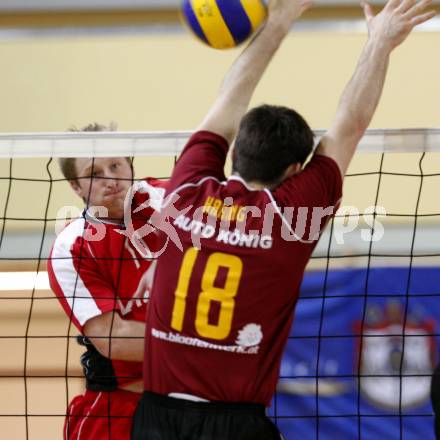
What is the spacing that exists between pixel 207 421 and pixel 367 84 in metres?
1.02

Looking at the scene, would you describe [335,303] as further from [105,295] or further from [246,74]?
[246,74]

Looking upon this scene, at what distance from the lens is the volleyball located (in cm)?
261

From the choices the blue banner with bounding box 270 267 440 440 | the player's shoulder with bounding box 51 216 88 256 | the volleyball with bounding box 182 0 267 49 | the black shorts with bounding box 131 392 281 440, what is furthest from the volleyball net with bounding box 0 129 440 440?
the black shorts with bounding box 131 392 281 440

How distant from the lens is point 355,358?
5070 millimetres

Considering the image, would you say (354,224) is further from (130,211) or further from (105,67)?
(130,211)

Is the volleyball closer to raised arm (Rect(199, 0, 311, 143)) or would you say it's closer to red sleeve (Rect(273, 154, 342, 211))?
raised arm (Rect(199, 0, 311, 143))

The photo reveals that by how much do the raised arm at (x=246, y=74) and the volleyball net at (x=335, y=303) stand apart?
0.69 meters

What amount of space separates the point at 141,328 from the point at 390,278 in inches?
88.2

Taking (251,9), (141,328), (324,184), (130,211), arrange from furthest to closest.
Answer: (130,211) < (141,328) < (251,9) < (324,184)

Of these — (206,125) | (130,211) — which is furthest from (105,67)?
(206,125)

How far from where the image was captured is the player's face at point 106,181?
11.3 feet

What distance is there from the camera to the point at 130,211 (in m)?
3.41

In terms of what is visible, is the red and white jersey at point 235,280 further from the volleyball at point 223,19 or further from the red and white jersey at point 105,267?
the red and white jersey at point 105,267

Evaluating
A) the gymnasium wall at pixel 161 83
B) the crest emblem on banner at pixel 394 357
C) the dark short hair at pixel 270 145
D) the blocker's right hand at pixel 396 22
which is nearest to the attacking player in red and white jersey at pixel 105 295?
the dark short hair at pixel 270 145
